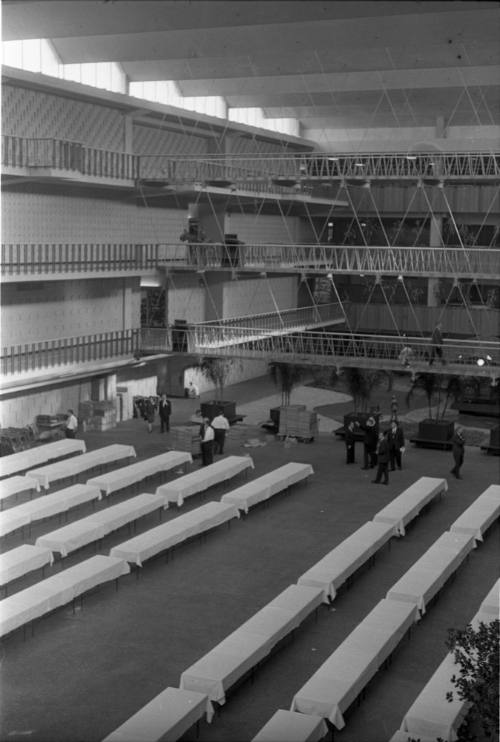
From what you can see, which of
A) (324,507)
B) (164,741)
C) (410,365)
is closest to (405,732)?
(164,741)

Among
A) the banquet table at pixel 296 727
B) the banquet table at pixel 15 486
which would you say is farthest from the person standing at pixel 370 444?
the banquet table at pixel 296 727

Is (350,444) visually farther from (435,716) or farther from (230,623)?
(435,716)

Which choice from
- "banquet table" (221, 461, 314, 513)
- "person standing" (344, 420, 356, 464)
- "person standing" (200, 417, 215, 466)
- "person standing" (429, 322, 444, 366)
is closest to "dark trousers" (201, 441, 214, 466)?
"person standing" (200, 417, 215, 466)

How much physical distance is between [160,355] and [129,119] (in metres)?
4.19

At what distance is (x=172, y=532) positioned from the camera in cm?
895

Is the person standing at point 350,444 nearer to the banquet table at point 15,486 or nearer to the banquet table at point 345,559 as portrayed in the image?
the banquet table at point 345,559

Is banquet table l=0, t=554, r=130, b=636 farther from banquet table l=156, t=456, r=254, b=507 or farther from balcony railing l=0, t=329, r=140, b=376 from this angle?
balcony railing l=0, t=329, r=140, b=376

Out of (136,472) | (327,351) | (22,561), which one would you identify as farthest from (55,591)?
(327,351)

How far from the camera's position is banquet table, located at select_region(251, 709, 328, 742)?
503 centimetres

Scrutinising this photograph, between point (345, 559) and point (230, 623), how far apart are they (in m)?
1.26

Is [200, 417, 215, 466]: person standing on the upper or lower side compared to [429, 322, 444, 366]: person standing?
lower

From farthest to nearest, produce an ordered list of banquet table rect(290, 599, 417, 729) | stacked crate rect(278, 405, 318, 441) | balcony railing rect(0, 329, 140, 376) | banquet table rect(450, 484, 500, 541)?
stacked crate rect(278, 405, 318, 441)
balcony railing rect(0, 329, 140, 376)
banquet table rect(450, 484, 500, 541)
banquet table rect(290, 599, 417, 729)

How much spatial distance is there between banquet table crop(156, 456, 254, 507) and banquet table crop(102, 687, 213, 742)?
5.19 m

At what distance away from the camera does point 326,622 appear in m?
7.52
